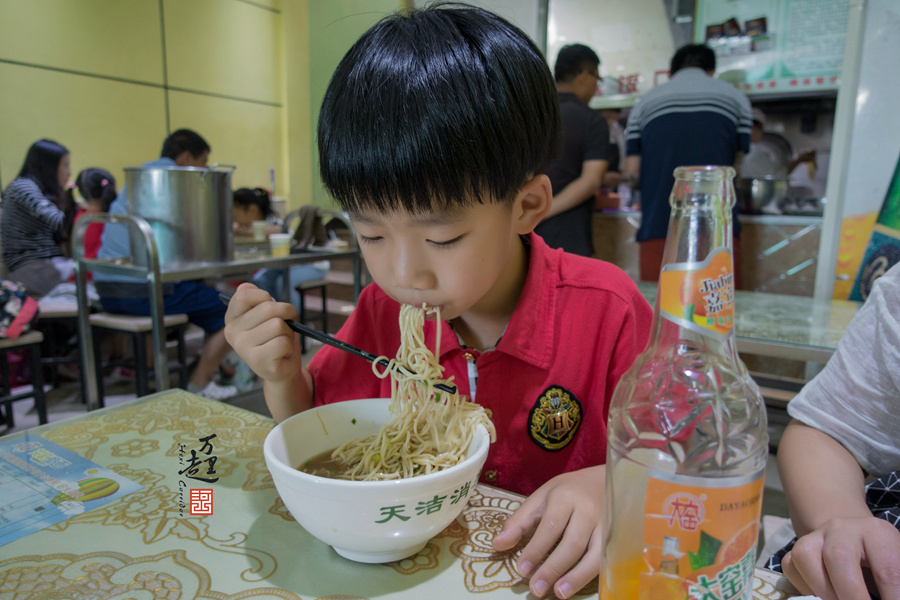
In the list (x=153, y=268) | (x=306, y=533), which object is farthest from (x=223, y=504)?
(x=153, y=268)

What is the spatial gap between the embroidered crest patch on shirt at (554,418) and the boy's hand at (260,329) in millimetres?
425

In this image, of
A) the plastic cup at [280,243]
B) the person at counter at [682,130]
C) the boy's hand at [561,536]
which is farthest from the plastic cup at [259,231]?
the boy's hand at [561,536]

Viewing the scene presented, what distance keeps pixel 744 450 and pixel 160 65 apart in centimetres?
455

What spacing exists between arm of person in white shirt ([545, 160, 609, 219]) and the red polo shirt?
1.89 metres

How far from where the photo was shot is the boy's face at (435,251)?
27.7 inches

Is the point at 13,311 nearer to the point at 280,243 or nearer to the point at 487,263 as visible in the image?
the point at 280,243

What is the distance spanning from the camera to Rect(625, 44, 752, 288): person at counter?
2766mm

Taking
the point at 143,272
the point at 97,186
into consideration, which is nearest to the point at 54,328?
the point at 97,186

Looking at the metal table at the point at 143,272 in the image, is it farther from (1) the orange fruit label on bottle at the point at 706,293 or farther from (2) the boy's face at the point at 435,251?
(1) the orange fruit label on bottle at the point at 706,293

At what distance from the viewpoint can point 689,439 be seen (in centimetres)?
44

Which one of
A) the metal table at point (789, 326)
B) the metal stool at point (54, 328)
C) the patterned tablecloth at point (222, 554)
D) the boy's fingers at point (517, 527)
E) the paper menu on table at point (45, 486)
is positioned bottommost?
the metal stool at point (54, 328)

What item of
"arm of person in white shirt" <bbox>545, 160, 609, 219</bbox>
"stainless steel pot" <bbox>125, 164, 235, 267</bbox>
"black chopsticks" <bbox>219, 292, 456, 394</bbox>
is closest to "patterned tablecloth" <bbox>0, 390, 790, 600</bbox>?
"black chopsticks" <bbox>219, 292, 456, 394</bbox>

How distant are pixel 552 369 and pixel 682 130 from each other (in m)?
2.38

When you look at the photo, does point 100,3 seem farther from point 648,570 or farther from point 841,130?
point 841,130
